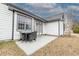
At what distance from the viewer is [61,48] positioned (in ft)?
19.1

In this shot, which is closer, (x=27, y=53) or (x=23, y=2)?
(x=27, y=53)

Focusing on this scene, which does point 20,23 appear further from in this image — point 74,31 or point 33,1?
point 74,31

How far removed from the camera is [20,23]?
22.8 feet

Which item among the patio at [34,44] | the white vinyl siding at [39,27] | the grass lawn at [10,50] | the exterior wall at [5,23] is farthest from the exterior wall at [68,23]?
the exterior wall at [5,23]

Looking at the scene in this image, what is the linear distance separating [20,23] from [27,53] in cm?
191

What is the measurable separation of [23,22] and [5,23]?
786mm

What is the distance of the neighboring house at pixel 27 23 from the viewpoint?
621 cm

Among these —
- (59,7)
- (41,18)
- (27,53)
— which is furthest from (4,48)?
(59,7)

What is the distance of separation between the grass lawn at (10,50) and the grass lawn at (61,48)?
0.61m

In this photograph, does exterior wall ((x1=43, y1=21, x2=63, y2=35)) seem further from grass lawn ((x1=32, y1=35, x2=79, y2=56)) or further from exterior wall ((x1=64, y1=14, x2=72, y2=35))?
grass lawn ((x1=32, y1=35, x2=79, y2=56))

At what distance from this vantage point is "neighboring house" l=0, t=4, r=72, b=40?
6.21 meters

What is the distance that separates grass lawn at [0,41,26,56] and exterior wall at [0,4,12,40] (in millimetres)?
437

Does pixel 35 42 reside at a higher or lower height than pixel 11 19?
lower

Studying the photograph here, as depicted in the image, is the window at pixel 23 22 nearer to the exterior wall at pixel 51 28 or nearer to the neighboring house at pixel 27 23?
the neighboring house at pixel 27 23
